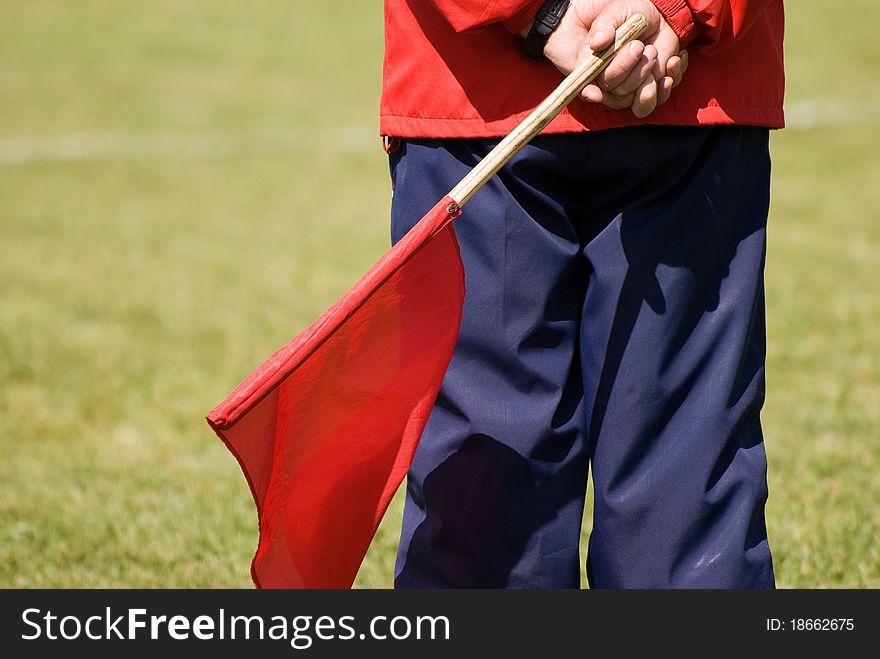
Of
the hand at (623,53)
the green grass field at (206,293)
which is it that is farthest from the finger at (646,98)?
the green grass field at (206,293)

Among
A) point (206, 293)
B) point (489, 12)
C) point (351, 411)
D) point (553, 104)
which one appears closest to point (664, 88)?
point (553, 104)

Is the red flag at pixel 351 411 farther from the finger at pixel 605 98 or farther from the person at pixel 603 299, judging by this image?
the finger at pixel 605 98

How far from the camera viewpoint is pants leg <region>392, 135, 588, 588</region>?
1973 mm

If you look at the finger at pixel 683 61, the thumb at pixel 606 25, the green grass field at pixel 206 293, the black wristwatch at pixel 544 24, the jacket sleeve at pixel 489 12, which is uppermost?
the jacket sleeve at pixel 489 12

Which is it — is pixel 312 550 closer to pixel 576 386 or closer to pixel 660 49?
pixel 576 386

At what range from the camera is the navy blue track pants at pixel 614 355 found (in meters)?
1.95

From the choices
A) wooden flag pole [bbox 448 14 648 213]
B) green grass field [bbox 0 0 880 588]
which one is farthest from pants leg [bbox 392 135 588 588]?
green grass field [bbox 0 0 880 588]

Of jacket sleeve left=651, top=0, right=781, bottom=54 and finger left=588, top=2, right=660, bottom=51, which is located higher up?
finger left=588, top=2, right=660, bottom=51

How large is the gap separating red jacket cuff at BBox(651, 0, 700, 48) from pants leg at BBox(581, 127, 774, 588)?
16 cm

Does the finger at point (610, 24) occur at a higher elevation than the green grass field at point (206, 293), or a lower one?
higher

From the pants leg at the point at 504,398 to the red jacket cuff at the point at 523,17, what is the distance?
0.19 meters

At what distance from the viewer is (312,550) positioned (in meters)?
2.04

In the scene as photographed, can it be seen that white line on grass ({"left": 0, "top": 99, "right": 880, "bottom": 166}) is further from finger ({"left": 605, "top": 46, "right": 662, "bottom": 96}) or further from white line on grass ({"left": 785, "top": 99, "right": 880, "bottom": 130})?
finger ({"left": 605, "top": 46, "right": 662, "bottom": 96})

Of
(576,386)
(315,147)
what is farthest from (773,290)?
(315,147)
